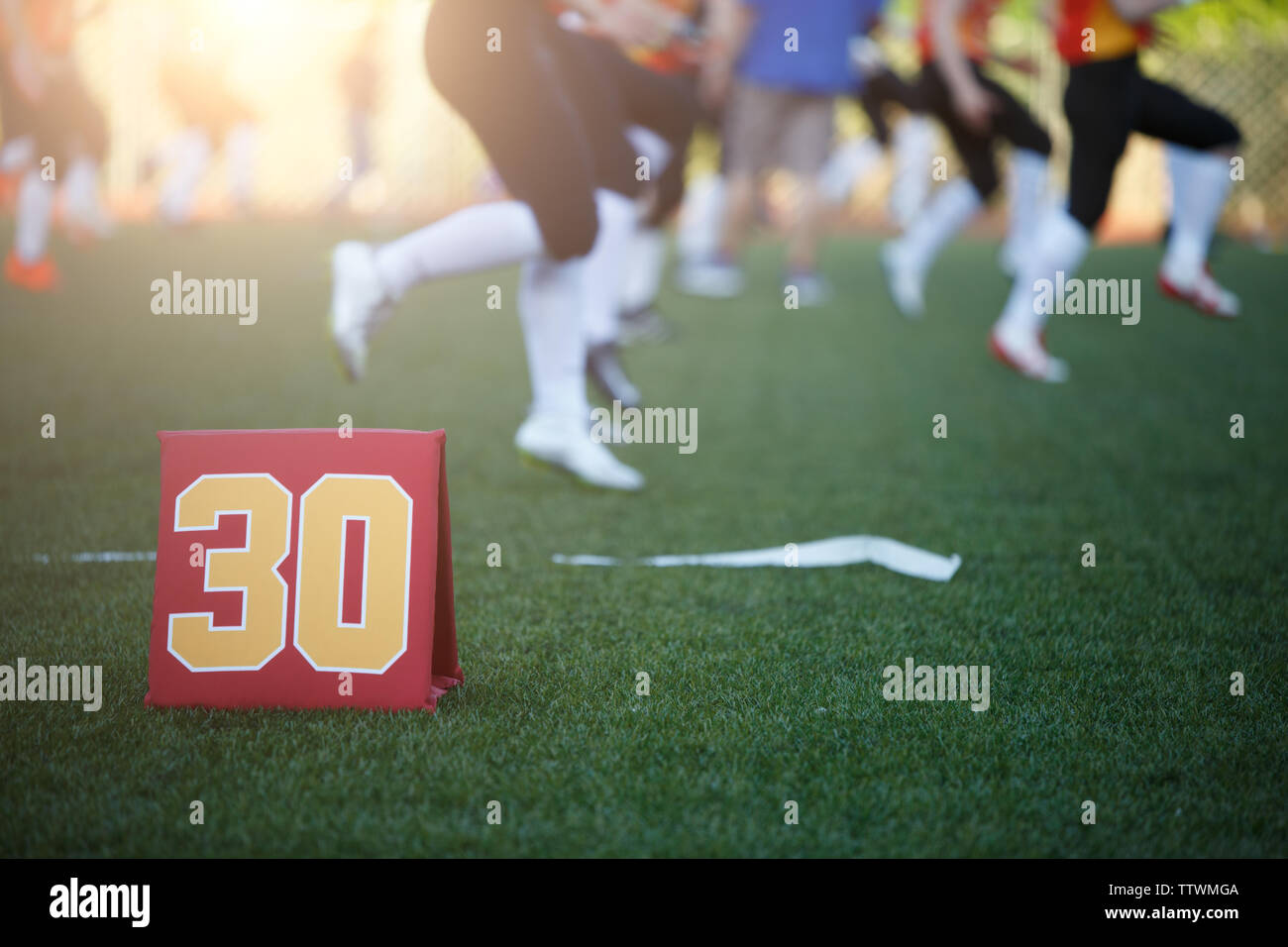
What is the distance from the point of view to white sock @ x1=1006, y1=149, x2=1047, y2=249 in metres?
6.12

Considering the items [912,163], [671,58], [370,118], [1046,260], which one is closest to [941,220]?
[671,58]

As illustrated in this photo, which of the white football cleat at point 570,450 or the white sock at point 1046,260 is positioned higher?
the white sock at point 1046,260

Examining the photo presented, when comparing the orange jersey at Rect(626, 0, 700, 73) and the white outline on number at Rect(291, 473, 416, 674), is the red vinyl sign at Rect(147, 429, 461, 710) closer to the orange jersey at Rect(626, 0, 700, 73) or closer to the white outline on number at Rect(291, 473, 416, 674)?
the white outline on number at Rect(291, 473, 416, 674)

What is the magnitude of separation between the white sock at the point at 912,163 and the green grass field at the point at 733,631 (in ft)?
25.8

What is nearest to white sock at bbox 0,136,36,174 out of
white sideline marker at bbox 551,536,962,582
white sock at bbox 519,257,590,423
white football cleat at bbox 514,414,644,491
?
white sock at bbox 519,257,590,423

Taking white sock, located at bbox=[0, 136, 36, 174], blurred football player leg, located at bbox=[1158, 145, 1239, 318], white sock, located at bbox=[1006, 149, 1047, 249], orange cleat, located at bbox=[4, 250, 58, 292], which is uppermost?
white sock, located at bbox=[0, 136, 36, 174]

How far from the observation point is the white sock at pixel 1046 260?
4758 millimetres

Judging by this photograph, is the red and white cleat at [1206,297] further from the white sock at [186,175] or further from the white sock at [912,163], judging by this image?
the white sock at [912,163]

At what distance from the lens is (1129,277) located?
29.2 ft

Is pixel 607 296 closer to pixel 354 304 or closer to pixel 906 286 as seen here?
pixel 354 304

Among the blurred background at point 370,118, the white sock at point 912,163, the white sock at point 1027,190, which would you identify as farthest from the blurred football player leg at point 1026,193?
the white sock at point 912,163

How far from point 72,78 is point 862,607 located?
6.01 m

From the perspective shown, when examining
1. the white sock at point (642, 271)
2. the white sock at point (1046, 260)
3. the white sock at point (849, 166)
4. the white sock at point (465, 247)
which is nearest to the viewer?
the white sock at point (465, 247)

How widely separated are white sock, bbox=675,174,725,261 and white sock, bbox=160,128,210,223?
3578 millimetres
